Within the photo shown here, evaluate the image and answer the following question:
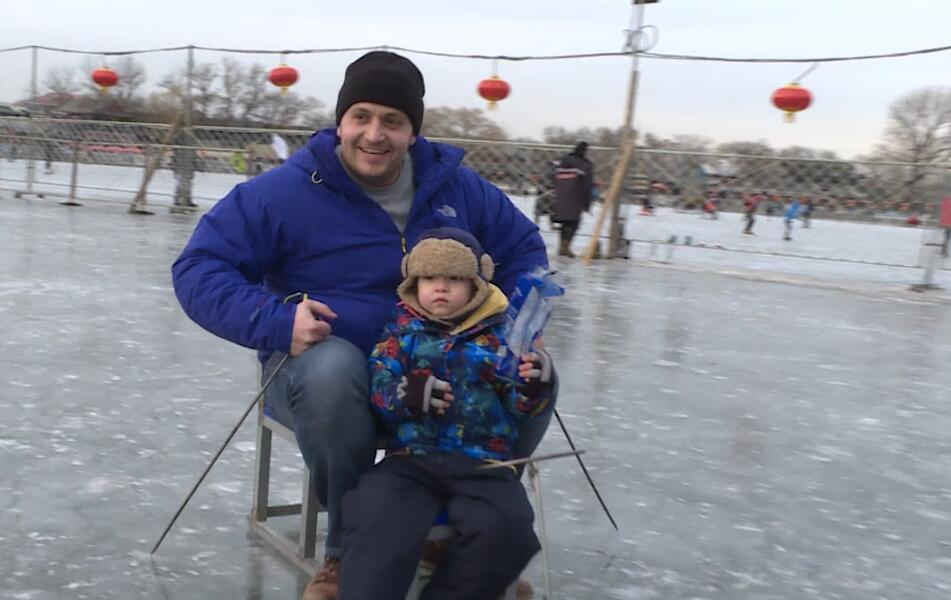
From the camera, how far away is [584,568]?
7.66 ft

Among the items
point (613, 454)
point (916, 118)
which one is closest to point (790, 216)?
point (613, 454)

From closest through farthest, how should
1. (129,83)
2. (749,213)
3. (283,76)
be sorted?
1. (749,213)
2. (283,76)
3. (129,83)

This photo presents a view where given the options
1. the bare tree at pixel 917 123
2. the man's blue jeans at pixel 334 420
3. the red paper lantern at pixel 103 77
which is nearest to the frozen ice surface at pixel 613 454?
the man's blue jeans at pixel 334 420

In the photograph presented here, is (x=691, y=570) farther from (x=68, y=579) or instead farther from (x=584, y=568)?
(x=68, y=579)

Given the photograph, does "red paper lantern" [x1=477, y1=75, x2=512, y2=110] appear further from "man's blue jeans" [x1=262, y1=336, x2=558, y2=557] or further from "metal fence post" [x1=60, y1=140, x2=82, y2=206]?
"man's blue jeans" [x1=262, y1=336, x2=558, y2=557]

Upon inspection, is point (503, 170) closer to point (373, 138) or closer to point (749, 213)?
point (749, 213)

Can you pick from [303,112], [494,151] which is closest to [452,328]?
[494,151]

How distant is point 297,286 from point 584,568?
94 cm

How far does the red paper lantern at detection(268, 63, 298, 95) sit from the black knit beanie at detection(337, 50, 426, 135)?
11.9 meters

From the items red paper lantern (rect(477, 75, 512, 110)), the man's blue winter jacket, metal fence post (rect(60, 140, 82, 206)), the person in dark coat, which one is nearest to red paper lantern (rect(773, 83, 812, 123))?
the person in dark coat

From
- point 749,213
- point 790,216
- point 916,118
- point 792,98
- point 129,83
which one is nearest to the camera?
point 792,98

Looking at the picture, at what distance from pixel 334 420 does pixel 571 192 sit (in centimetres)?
907

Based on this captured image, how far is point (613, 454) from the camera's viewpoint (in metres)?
3.28

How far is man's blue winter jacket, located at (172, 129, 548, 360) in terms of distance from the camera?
1962mm
